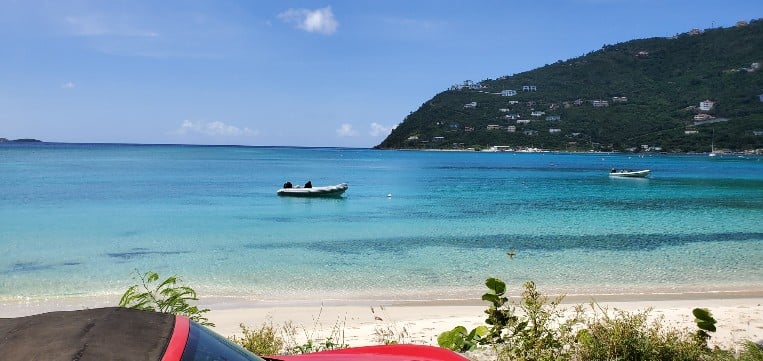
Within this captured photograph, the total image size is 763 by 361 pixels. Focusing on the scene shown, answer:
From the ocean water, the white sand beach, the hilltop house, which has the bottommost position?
the ocean water

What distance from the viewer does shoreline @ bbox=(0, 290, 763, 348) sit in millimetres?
9031

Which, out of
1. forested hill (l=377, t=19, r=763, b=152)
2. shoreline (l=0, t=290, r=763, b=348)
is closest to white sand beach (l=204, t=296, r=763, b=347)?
shoreline (l=0, t=290, r=763, b=348)

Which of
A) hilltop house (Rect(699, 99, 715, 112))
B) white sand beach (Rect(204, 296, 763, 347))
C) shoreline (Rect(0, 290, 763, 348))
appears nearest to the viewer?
white sand beach (Rect(204, 296, 763, 347))

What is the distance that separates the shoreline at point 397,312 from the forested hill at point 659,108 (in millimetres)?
161959

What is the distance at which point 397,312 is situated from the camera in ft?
38.2

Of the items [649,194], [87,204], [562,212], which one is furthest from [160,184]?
[649,194]

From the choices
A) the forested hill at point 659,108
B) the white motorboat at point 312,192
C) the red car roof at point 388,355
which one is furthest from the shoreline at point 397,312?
the forested hill at point 659,108

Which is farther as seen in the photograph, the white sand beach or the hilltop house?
the hilltop house

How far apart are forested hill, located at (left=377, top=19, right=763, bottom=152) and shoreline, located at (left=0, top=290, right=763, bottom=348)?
6376 inches

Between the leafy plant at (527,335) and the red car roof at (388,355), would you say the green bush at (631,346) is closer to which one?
the leafy plant at (527,335)

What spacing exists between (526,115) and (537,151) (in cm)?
1738

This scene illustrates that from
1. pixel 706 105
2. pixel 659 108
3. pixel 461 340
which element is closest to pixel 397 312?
pixel 461 340

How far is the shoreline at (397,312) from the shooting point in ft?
29.6

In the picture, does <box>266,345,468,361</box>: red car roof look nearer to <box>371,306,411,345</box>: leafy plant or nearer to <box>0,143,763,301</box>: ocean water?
<box>371,306,411,345</box>: leafy plant
